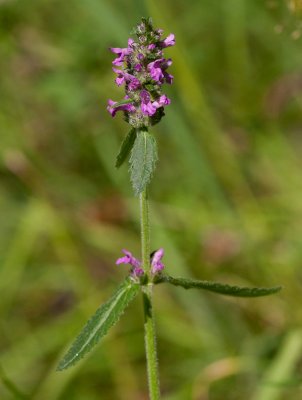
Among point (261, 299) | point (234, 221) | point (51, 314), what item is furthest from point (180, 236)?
point (51, 314)

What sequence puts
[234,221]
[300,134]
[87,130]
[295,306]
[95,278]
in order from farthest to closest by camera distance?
[300,134], [87,130], [95,278], [234,221], [295,306]

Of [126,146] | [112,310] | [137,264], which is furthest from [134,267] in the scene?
[126,146]

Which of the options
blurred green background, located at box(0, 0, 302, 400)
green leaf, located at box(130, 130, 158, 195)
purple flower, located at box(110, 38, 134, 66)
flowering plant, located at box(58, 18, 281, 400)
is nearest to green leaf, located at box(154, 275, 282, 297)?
flowering plant, located at box(58, 18, 281, 400)

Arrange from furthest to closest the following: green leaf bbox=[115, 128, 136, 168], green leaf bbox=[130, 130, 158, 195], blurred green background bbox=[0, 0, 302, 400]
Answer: blurred green background bbox=[0, 0, 302, 400]
green leaf bbox=[115, 128, 136, 168]
green leaf bbox=[130, 130, 158, 195]

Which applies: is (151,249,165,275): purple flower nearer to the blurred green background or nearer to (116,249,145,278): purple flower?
(116,249,145,278): purple flower

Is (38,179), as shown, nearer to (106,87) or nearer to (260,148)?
(106,87)
